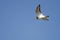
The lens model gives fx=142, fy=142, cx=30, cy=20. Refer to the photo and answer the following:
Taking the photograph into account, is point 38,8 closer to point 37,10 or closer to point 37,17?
point 37,10

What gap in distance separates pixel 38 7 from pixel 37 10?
0.44ft

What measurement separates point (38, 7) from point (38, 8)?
1.6 inches

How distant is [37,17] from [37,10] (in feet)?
3.52

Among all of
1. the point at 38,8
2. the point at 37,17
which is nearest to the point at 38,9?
the point at 38,8

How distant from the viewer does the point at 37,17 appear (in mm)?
6938

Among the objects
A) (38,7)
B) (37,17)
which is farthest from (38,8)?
(37,17)

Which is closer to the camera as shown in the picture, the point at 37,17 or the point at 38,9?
the point at 38,9

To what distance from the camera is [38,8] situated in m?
5.86

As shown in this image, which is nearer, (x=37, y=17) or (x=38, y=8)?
(x=38, y=8)

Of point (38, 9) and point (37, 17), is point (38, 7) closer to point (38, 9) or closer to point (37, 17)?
point (38, 9)

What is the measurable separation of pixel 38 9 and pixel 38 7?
0.08 m

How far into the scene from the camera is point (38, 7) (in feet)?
19.2

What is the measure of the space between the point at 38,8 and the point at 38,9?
43 mm

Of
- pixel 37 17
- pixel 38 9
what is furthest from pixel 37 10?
pixel 37 17
